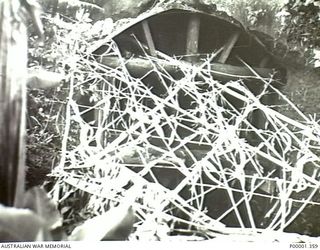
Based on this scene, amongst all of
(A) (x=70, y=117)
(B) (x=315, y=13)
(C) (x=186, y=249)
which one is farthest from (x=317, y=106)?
(A) (x=70, y=117)

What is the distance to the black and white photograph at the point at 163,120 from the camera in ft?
4.51

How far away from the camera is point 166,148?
4.57 ft

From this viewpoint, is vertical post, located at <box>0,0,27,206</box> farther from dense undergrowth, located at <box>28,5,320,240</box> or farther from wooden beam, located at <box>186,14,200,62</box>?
wooden beam, located at <box>186,14,200,62</box>

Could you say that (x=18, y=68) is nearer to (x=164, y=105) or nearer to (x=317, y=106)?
(x=164, y=105)

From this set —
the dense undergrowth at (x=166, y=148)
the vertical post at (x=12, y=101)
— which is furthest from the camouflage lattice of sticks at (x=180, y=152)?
the vertical post at (x=12, y=101)

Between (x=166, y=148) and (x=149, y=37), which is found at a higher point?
(x=149, y=37)

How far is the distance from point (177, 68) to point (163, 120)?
5.9 inches

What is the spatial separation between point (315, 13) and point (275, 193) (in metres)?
0.52

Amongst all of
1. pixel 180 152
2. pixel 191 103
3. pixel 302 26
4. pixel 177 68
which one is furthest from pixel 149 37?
pixel 302 26

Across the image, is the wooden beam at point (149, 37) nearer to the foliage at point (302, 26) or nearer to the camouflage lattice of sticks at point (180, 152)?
the camouflage lattice of sticks at point (180, 152)

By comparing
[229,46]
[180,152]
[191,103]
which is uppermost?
[229,46]

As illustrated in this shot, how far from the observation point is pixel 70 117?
4.57 feet

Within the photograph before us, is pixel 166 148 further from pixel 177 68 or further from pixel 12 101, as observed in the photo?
pixel 12 101

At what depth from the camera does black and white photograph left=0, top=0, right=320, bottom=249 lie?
1.37 m
